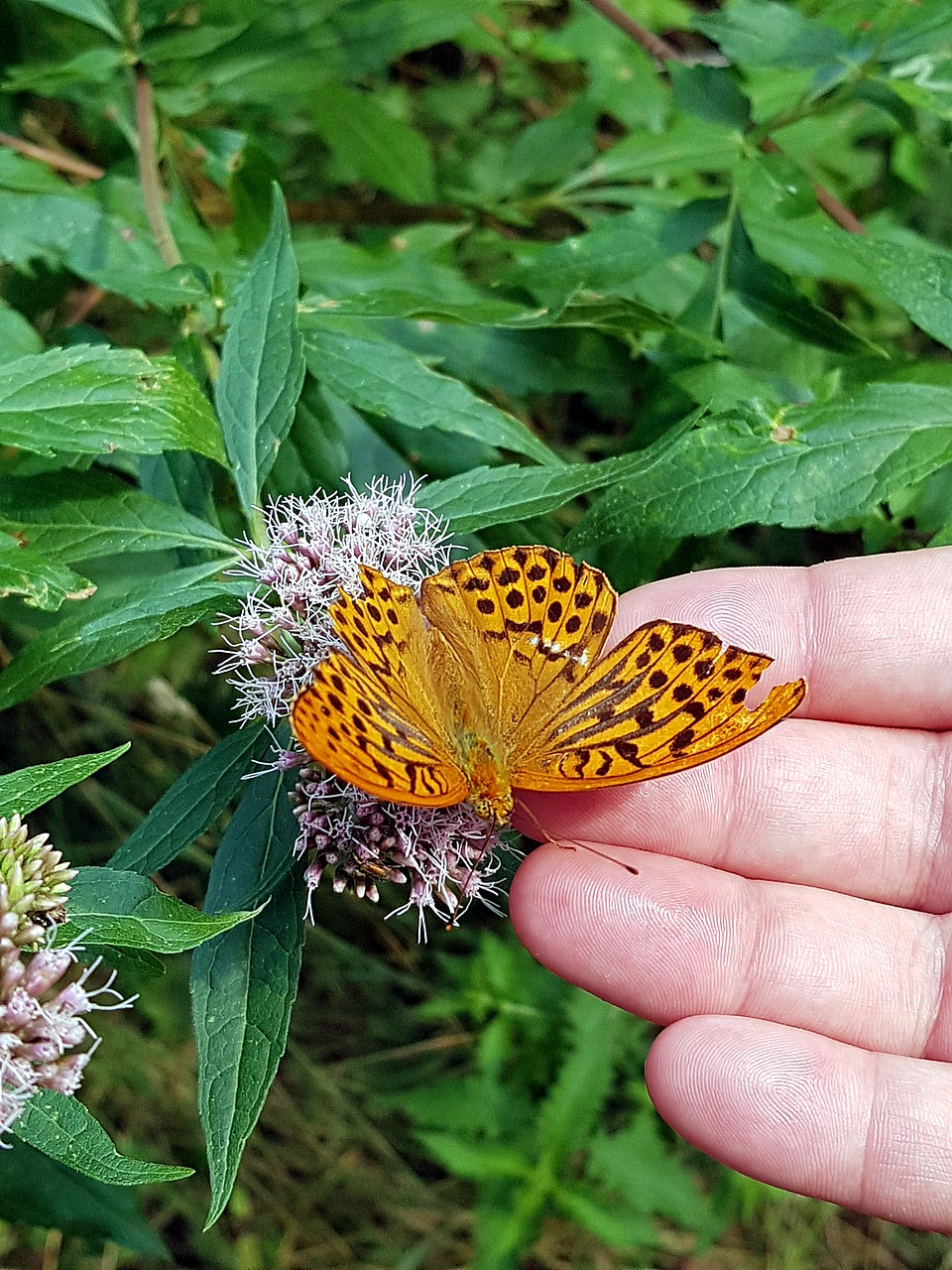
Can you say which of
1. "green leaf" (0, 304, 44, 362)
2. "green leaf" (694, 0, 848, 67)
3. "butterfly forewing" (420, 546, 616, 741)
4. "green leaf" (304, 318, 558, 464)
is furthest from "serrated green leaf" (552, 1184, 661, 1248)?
"green leaf" (694, 0, 848, 67)

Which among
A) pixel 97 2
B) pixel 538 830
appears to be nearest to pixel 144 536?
pixel 538 830

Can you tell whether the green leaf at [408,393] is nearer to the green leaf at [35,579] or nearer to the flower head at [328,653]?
the flower head at [328,653]

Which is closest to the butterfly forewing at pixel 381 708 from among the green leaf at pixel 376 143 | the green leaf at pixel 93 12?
the green leaf at pixel 93 12

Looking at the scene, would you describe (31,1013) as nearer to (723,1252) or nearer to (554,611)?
(554,611)

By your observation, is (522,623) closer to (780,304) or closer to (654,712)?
(654,712)

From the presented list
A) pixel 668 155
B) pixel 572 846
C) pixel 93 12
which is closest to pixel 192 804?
pixel 572 846

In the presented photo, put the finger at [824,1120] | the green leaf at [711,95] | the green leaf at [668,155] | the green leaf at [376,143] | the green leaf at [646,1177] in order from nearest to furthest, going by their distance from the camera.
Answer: the finger at [824,1120]
the green leaf at [711,95]
the green leaf at [668,155]
the green leaf at [376,143]
the green leaf at [646,1177]
